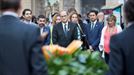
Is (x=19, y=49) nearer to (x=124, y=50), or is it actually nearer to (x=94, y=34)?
(x=124, y=50)

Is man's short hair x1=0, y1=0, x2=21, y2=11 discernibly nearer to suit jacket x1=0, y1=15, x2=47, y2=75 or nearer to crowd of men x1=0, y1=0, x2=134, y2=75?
crowd of men x1=0, y1=0, x2=134, y2=75

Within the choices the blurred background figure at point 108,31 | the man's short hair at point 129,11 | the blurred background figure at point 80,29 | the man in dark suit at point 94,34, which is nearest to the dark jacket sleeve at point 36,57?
the man's short hair at point 129,11

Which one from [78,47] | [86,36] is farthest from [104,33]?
[78,47]

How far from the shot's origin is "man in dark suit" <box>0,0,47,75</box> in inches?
231

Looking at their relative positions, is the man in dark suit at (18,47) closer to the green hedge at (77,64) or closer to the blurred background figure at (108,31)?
the green hedge at (77,64)

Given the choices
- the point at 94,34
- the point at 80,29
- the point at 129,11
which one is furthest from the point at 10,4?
the point at 94,34

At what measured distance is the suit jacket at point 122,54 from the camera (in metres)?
5.71

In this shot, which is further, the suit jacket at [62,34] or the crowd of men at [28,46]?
the suit jacket at [62,34]

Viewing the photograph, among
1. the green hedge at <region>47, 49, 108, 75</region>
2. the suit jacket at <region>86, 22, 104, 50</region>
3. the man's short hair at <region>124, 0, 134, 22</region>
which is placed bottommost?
the suit jacket at <region>86, 22, 104, 50</region>

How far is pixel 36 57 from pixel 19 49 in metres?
0.23

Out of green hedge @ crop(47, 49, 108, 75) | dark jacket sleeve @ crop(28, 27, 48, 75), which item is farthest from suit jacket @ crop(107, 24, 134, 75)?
dark jacket sleeve @ crop(28, 27, 48, 75)

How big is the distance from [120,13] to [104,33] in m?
1.91

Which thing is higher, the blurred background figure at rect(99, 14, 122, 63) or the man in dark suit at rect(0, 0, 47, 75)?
the man in dark suit at rect(0, 0, 47, 75)

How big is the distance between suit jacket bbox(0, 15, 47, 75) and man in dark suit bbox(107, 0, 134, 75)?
71cm
